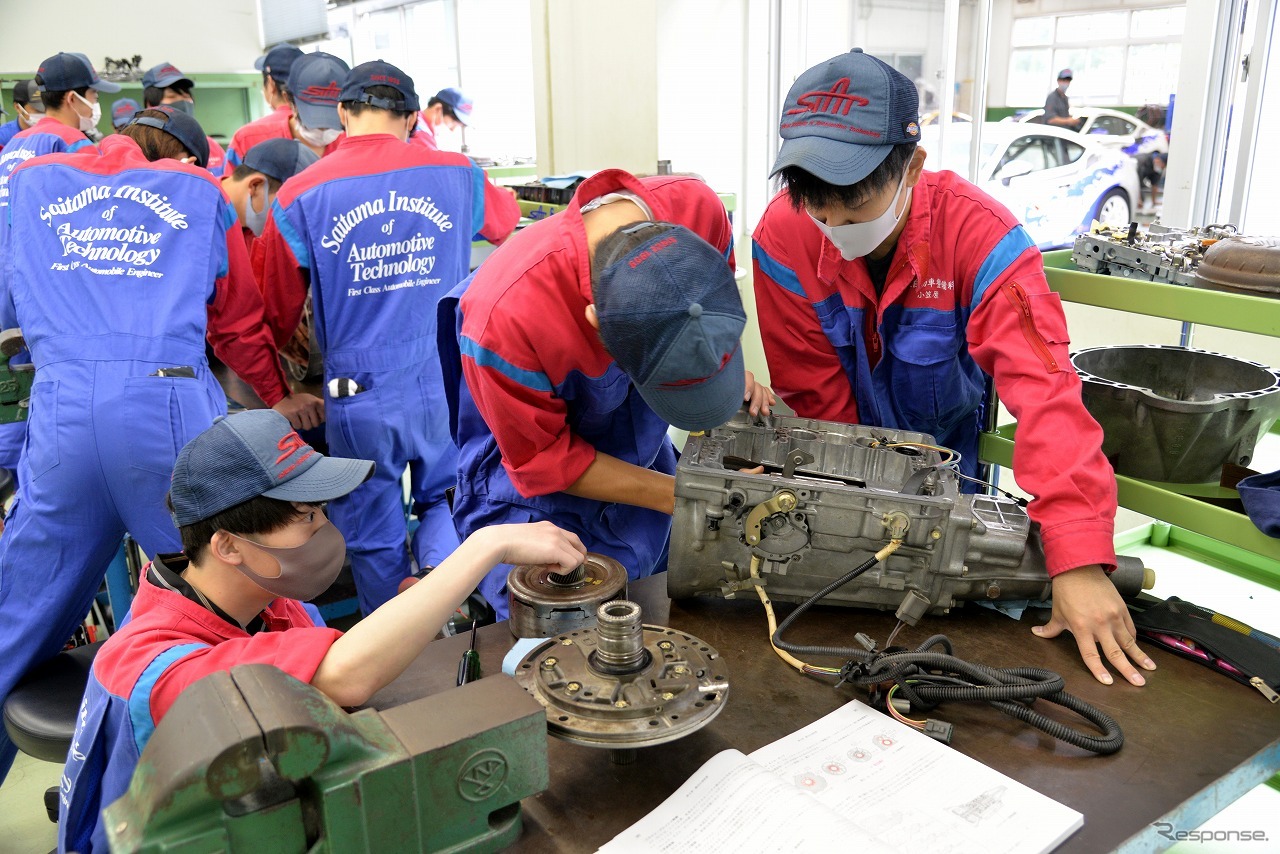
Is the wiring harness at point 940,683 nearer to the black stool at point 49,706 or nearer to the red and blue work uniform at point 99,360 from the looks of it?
the black stool at point 49,706

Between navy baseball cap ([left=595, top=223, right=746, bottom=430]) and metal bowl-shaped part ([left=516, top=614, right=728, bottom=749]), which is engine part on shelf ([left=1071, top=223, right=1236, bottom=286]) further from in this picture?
metal bowl-shaped part ([left=516, top=614, right=728, bottom=749])

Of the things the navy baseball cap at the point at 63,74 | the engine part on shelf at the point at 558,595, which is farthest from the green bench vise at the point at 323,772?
the navy baseball cap at the point at 63,74

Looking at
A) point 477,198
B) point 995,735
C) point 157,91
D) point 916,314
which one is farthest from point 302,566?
point 157,91

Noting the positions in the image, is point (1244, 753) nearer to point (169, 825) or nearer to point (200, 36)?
point (169, 825)

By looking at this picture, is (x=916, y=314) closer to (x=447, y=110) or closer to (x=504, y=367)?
(x=504, y=367)

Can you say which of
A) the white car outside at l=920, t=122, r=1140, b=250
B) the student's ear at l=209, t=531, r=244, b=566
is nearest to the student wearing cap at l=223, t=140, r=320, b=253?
the student's ear at l=209, t=531, r=244, b=566

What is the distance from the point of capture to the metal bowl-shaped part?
0.95m

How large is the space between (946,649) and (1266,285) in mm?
762

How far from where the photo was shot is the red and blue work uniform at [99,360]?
1880mm

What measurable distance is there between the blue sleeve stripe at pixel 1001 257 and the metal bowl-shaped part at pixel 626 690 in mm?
768

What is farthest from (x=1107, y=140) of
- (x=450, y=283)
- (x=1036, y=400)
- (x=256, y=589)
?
(x=256, y=589)

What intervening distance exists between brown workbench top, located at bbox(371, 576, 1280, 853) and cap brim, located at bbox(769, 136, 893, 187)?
635mm

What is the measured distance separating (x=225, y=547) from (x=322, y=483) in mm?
145

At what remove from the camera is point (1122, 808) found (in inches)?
37.1
